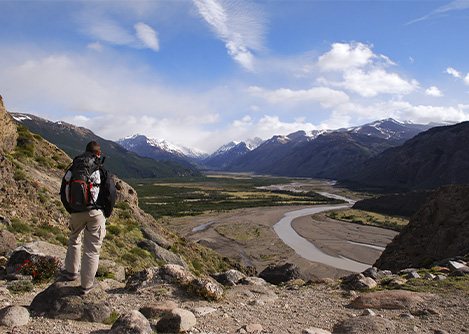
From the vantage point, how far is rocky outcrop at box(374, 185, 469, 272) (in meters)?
19.9

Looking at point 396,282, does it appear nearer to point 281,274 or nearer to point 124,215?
point 281,274

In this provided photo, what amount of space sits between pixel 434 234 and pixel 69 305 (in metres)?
24.3

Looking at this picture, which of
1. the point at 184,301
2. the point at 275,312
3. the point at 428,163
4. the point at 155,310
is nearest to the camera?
the point at 155,310

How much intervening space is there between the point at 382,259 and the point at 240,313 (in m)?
19.9

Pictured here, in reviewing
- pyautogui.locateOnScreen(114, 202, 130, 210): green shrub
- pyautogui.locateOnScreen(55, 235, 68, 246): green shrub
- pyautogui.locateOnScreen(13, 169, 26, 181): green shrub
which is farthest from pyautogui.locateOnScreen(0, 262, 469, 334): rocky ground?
pyautogui.locateOnScreen(114, 202, 130, 210): green shrub

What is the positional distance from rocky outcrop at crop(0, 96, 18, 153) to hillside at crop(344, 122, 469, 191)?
167m

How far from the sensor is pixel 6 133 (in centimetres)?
2197

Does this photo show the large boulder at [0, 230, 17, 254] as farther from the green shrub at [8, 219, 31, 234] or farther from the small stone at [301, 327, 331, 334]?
the small stone at [301, 327, 331, 334]

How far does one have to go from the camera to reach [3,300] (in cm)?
697

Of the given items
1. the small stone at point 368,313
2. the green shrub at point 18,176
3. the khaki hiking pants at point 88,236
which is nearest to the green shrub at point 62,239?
the green shrub at point 18,176

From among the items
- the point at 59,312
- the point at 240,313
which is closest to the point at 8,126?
the point at 59,312

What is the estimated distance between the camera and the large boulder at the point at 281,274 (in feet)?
57.5

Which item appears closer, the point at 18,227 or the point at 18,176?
the point at 18,227

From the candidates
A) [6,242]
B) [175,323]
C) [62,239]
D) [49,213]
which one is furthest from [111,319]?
[49,213]
